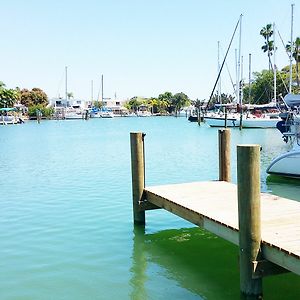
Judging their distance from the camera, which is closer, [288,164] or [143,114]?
[288,164]

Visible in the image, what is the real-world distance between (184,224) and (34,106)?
137 m

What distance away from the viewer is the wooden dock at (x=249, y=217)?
6711 mm

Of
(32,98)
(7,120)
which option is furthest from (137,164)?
(32,98)

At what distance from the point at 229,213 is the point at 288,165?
404 inches

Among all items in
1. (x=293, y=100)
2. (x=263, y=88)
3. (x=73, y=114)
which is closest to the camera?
(x=293, y=100)

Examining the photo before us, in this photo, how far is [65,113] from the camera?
5773 inches

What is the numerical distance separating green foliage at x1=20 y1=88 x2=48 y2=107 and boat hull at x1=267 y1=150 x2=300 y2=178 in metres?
136

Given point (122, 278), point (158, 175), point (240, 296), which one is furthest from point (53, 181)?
point (240, 296)

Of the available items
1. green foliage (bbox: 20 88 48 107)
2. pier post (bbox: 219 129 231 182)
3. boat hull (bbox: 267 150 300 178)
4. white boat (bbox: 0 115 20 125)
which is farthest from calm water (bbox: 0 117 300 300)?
green foliage (bbox: 20 88 48 107)

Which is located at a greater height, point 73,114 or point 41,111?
point 41,111

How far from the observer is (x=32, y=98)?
5812 inches

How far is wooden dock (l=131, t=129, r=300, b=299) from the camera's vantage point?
6.71 m

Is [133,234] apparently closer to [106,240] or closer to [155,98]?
[106,240]

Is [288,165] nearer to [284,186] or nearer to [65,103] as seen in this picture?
[284,186]
